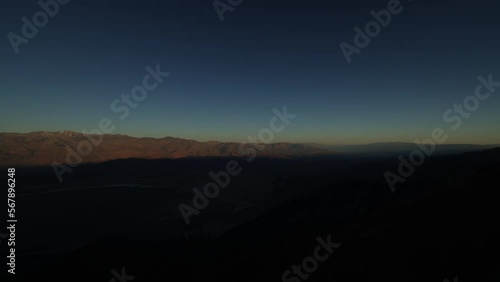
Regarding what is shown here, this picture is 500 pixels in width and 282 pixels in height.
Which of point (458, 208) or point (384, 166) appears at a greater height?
point (384, 166)

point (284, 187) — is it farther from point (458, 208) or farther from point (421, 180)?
point (458, 208)

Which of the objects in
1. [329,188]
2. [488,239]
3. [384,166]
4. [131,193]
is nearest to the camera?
[488,239]

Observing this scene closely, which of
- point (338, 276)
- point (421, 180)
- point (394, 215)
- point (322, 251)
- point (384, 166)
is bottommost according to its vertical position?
point (338, 276)

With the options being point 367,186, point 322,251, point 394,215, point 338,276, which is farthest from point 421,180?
point 338,276

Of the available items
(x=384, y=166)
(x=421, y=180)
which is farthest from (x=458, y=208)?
(x=384, y=166)

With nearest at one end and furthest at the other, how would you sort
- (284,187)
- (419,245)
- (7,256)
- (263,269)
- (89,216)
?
(419,245) → (263,269) → (7,256) → (89,216) → (284,187)

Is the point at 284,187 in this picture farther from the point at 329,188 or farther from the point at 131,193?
the point at 329,188

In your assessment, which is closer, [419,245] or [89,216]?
[419,245]

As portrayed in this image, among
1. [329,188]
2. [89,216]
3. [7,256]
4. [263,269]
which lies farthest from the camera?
[89,216]

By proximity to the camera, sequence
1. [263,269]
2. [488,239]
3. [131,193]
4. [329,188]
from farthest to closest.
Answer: [131,193], [329,188], [263,269], [488,239]
